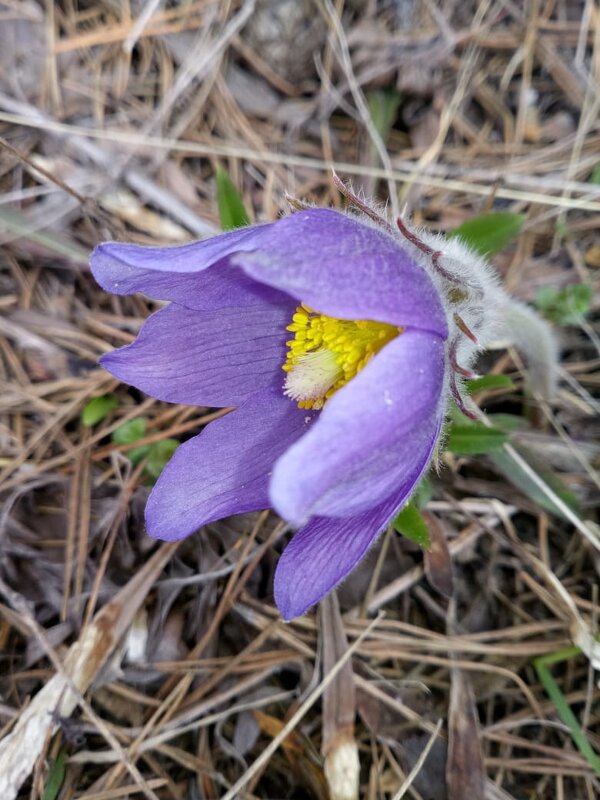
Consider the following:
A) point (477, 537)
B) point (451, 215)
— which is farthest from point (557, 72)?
point (477, 537)

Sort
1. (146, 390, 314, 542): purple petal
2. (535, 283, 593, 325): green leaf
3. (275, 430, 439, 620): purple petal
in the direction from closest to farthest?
1. (275, 430, 439, 620): purple petal
2. (146, 390, 314, 542): purple petal
3. (535, 283, 593, 325): green leaf

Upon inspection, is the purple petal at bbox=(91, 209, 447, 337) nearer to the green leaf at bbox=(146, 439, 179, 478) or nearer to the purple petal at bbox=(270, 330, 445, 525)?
the purple petal at bbox=(270, 330, 445, 525)

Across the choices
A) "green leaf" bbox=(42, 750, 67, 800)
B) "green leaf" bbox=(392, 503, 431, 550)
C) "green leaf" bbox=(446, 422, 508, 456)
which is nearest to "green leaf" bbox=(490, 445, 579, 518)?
"green leaf" bbox=(446, 422, 508, 456)

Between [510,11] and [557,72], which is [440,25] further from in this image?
[557,72]

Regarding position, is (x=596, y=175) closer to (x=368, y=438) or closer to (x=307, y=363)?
(x=307, y=363)

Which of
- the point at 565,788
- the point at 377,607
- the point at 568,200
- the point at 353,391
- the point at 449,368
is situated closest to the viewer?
the point at 353,391

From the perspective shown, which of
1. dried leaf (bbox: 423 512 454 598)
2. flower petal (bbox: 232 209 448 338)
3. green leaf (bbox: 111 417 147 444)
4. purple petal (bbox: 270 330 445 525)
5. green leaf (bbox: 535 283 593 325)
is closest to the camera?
purple petal (bbox: 270 330 445 525)

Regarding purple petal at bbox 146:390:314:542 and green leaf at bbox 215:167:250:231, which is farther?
green leaf at bbox 215:167:250:231
